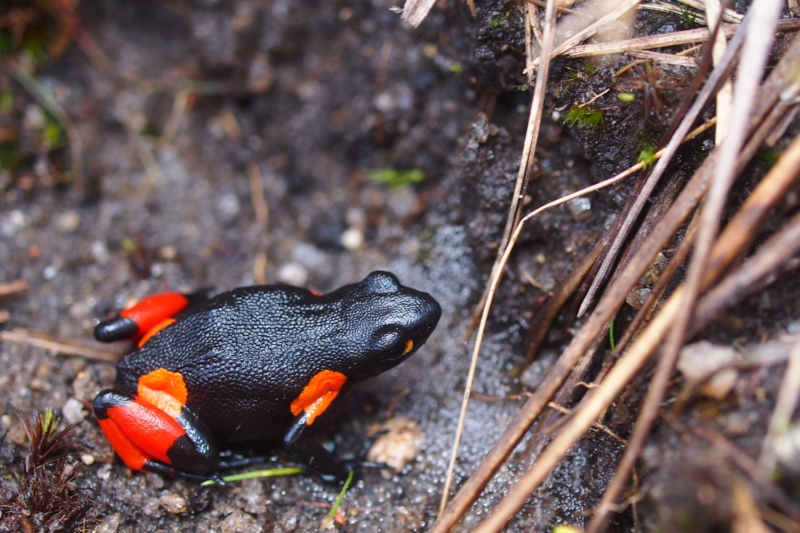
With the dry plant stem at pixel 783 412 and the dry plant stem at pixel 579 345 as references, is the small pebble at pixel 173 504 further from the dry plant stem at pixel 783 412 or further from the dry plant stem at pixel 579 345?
the dry plant stem at pixel 783 412

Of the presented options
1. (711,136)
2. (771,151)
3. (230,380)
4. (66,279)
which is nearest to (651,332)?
(771,151)

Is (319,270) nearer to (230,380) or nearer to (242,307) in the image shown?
(242,307)

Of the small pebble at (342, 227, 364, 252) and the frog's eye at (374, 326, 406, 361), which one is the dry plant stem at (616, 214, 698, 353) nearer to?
the frog's eye at (374, 326, 406, 361)

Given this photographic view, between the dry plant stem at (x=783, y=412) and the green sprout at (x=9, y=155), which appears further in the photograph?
the green sprout at (x=9, y=155)

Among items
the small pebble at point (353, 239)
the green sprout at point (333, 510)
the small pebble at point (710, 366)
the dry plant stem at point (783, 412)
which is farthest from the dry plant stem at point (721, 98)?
the green sprout at point (333, 510)

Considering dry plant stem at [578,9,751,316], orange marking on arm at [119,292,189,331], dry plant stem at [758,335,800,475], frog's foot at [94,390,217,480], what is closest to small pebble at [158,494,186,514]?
frog's foot at [94,390,217,480]

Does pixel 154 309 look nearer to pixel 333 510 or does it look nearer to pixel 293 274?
pixel 293 274

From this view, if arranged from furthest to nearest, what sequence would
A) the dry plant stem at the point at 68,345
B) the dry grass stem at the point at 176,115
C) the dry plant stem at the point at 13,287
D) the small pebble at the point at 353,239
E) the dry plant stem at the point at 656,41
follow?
the dry grass stem at the point at 176,115, the small pebble at the point at 353,239, the dry plant stem at the point at 13,287, the dry plant stem at the point at 68,345, the dry plant stem at the point at 656,41
